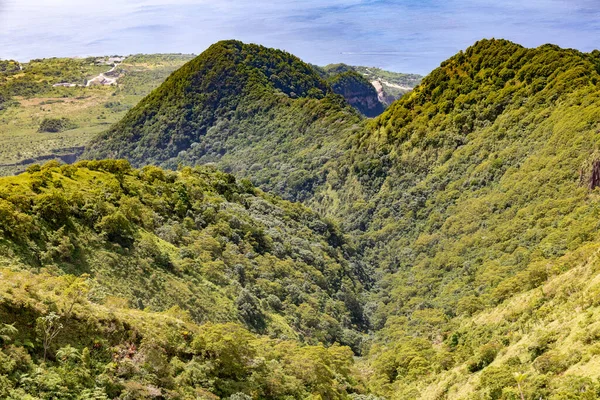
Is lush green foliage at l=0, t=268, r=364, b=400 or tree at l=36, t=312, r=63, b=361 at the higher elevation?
tree at l=36, t=312, r=63, b=361

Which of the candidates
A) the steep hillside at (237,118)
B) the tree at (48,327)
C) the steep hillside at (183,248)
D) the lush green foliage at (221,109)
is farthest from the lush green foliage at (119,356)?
the lush green foliage at (221,109)

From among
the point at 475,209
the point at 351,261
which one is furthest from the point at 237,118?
the point at 475,209

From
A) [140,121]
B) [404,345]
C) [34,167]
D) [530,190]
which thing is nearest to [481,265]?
[530,190]

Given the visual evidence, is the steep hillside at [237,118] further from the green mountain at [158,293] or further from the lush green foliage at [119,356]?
the lush green foliage at [119,356]

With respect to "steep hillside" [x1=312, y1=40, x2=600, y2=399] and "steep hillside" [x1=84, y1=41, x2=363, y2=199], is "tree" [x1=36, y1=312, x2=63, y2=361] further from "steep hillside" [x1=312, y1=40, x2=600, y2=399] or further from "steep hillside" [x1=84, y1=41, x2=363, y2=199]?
"steep hillside" [x1=84, y1=41, x2=363, y2=199]

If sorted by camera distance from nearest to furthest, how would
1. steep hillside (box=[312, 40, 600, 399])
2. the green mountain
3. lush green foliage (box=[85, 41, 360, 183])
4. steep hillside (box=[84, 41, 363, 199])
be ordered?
1. the green mountain
2. steep hillside (box=[312, 40, 600, 399])
3. steep hillside (box=[84, 41, 363, 199])
4. lush green foliage (box=[85, 41, 360, 183])

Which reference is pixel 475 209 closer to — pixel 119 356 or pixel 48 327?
pixel 119 356

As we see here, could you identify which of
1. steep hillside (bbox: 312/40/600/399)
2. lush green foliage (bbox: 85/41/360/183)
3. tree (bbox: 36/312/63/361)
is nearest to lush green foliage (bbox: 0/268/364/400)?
tree (bbox: 36/312/63/361)
